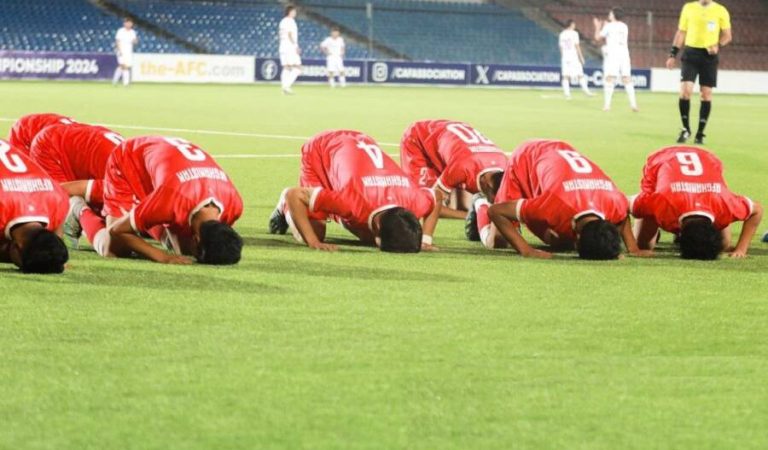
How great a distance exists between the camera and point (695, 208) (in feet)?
29.1

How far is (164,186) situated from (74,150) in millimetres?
1902

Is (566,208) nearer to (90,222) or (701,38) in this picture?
(90,222)

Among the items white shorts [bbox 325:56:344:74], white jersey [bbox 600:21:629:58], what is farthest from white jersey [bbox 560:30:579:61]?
white shorts [bbox 325:56:344:74]

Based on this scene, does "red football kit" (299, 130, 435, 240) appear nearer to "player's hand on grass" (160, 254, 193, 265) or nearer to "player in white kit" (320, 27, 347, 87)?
"player's hand on grass" (160, 254, 193, 265)

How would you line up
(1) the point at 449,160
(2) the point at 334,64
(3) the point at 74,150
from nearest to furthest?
(3) the point at 74,150 → (1) the point at 449,160 → (2) the point at 334,64

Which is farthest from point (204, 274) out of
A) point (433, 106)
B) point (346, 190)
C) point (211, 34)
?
point (211, 34)

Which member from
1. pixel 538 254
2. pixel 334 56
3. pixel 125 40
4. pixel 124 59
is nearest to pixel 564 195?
pixel 538 254

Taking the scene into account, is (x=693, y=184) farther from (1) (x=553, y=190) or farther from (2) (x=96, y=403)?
(2) (x=96, y=403)

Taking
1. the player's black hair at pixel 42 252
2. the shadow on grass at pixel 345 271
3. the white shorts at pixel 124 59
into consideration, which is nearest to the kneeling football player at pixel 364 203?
the shadow on grass at pixel 345 271

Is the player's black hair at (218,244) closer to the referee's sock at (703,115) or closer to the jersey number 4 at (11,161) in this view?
the jersey number 4 at (11,161)

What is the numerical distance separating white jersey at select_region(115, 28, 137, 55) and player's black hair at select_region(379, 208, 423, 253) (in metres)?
32.0

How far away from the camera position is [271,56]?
161 ft

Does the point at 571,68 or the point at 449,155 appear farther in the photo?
the point at 571,68

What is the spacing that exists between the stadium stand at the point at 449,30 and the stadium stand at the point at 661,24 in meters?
1.62
